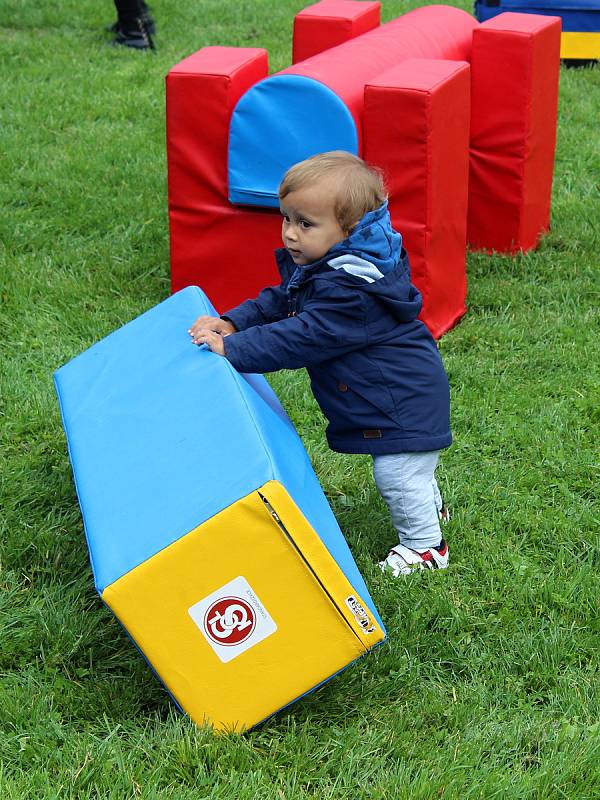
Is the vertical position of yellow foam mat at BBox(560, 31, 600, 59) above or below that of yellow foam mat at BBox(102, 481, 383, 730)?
below

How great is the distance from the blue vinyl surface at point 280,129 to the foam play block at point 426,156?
0.15m

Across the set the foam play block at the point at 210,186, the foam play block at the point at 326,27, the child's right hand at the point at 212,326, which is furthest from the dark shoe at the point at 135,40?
the child's right hand at the point at 212,326

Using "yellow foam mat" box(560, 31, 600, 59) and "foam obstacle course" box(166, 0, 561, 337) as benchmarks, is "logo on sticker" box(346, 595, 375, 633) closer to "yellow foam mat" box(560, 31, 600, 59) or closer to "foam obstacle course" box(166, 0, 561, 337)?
"foam obstacle course" box(166, 0, 561, 337)

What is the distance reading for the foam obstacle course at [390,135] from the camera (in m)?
4.07

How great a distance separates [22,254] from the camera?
510 centimetres

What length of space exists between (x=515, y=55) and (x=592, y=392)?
1712 millimetres

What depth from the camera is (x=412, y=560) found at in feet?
9.89

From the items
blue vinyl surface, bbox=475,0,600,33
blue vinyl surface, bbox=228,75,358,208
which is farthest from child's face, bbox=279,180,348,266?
blue vinyl surface, bbox=475,0,600,33

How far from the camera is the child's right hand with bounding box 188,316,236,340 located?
111 inches

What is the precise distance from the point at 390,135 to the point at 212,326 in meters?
1.58

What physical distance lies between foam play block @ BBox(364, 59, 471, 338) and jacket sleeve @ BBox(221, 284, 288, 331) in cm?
132

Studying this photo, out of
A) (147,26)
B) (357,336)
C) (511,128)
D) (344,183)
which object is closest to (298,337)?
(357,336)

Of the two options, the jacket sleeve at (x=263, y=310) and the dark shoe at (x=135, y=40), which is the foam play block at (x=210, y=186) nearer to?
the jacket sleeve at (x=263, y=310)

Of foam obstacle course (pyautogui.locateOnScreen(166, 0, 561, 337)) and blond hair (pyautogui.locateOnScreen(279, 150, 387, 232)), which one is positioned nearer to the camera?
blond hair (pyautogui.locateOnScreen(279, 150, 387, 232))
